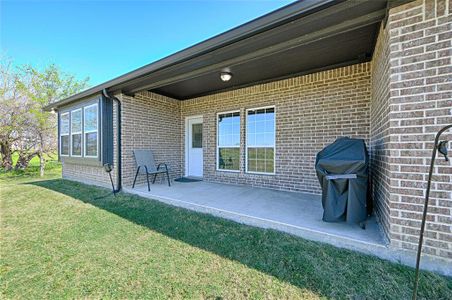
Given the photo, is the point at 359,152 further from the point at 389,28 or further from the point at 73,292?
the point at 73,292

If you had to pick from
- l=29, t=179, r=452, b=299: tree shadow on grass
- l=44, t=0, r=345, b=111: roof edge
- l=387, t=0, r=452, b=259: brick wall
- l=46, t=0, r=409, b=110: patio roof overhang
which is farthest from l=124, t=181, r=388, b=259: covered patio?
l=44, t=0, r=345, b=111: roof edge

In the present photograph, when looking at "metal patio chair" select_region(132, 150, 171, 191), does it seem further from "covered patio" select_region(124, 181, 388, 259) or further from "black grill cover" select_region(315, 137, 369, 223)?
"black grill cover" select_region(315, 137, 369, 223)

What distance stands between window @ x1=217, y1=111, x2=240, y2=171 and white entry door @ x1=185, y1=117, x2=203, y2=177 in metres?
0.86

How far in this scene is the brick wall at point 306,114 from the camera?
3891mm

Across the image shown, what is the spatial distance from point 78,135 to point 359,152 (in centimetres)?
732

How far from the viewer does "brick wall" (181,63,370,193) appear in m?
3.89

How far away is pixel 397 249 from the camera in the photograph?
195 centimetres

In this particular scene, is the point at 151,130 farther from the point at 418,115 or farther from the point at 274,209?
the point at 418,115

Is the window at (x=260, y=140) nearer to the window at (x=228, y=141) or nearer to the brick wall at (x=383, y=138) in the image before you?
the window at (x=228, y=141)

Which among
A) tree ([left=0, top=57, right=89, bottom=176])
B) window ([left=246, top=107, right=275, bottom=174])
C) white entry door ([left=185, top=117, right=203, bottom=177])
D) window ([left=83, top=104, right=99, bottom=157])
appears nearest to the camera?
window ([left=246, top=107, right=275, bottom=174])

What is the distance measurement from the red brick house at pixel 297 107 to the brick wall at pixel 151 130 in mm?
30

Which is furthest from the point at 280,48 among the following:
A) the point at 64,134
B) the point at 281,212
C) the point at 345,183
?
the point at 64,134

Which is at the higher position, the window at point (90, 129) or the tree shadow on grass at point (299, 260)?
the window at point (90, 129)

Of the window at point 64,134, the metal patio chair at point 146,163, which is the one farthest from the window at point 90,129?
the window at point 64,134
